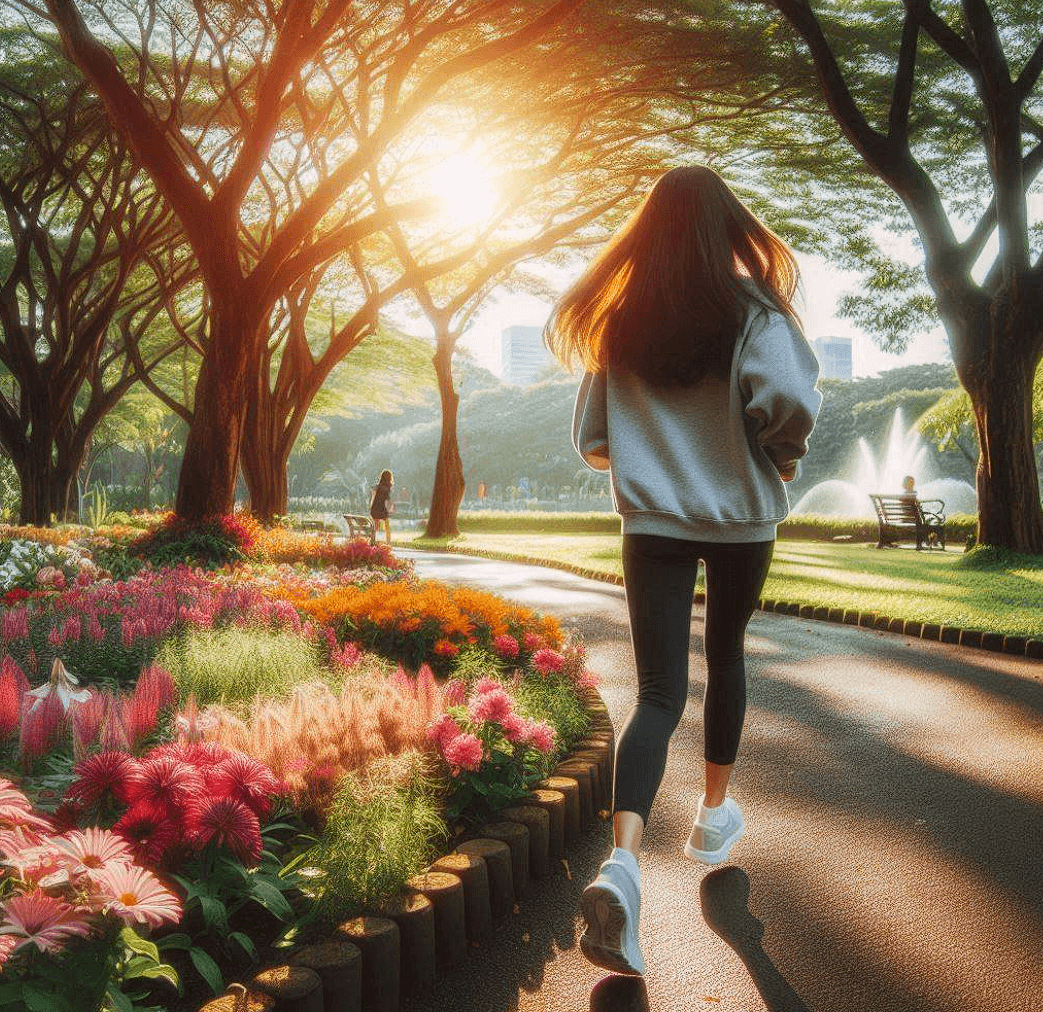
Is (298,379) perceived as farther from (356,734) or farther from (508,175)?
(356,734)

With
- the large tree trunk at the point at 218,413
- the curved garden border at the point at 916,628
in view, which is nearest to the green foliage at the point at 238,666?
the curved garden border at the point at 916,628

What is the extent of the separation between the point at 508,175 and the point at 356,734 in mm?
14542

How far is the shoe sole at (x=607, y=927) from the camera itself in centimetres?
232

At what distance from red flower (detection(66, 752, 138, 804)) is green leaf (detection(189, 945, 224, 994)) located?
0.37 meters

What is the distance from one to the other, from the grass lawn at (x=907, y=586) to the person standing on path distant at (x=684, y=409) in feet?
19.0

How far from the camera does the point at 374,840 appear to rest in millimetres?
2623

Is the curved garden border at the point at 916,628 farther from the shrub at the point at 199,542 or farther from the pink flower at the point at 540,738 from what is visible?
the shrub at the point at 199,542

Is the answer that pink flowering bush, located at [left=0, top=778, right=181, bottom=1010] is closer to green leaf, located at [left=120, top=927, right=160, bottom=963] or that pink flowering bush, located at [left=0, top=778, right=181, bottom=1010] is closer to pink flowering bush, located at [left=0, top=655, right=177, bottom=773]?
green leaf, located at [left=120, top=927, right=160, bottom=963]

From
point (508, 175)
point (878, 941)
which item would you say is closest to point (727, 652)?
point (878, 941)

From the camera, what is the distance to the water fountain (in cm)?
3806

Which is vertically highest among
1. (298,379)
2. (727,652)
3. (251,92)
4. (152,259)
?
(251,92)

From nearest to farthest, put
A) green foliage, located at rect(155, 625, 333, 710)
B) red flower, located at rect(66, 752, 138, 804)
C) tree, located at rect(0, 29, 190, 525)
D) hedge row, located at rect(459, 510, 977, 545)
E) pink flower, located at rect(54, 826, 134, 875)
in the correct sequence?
pink flower, located at rect(54, 826, 134, 875), red flower, located at rect(66, 752, 138, 804), green foliage, located at rect(155, 625, 333, 710), tree, located at rect(0, 29, 190, 525), hedge row, located at rect(459, 510, 977, 545)

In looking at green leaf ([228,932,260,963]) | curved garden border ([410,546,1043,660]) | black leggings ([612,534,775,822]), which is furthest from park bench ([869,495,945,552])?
green leaf ([228,932,260,963])

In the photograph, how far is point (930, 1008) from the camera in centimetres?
235
